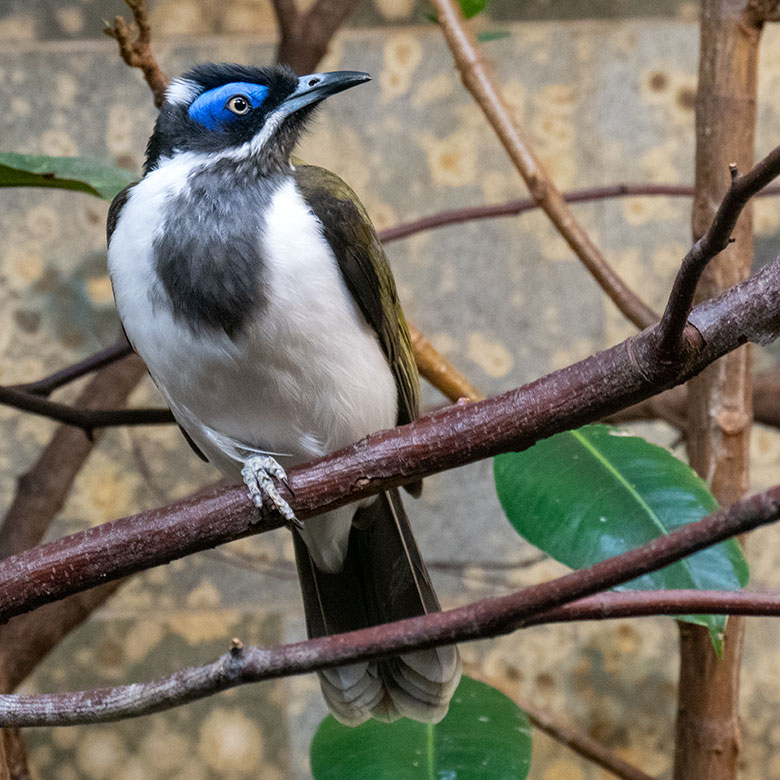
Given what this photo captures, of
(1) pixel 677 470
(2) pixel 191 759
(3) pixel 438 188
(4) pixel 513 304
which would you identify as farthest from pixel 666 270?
(2) pixel 191 759

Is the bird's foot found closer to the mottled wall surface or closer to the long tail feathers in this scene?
the long tail feathers

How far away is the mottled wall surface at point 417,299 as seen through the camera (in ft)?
6.07

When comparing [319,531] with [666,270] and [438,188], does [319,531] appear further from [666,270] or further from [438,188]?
[666,270]

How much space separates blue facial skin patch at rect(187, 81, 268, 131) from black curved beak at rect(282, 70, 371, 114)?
0.04 metres

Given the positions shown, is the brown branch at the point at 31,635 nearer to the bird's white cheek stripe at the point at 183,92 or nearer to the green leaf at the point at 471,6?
the bird's white cheek stripe at the point at 183,92

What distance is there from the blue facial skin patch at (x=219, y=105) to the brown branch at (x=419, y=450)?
45cm

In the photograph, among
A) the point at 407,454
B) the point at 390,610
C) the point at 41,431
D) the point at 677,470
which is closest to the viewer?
→ the point at 407,454

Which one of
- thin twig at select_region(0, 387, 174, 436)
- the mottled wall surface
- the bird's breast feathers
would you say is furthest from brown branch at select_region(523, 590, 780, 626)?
the mottled wall surface

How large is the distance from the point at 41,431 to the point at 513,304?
3.11 feet

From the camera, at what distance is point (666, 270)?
1.92m

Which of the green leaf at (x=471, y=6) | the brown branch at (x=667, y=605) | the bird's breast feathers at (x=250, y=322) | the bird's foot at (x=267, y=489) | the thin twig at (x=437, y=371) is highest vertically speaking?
the green leaf at (x=471, y=6)

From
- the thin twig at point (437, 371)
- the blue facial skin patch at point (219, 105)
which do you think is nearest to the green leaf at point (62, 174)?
the blue facial skin patch at point (219, 105)

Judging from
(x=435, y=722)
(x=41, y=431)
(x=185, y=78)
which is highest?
(x=41, y=431)

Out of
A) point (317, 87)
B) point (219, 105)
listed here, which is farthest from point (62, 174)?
point (317, 87)
